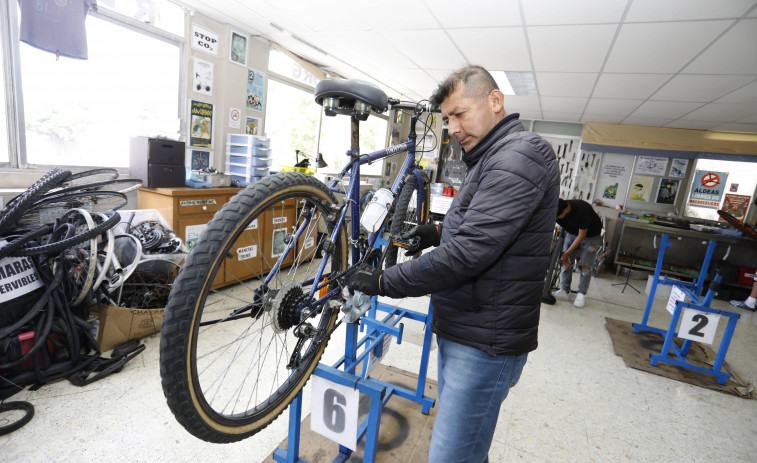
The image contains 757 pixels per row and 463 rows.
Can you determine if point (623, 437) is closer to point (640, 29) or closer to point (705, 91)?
point (640, 29)

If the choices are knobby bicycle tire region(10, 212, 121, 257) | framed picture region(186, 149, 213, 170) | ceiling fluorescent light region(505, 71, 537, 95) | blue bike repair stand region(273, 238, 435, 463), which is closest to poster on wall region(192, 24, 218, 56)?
framed picture region(186, 149, 213, 170)

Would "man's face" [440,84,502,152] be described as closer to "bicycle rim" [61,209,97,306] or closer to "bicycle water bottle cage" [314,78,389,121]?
"bicycle water bottle cage" [314,78,389,121]

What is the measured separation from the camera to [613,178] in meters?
6.46

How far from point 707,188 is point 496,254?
744cm

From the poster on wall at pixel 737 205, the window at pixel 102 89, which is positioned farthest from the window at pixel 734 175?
the window at pixel 102 89

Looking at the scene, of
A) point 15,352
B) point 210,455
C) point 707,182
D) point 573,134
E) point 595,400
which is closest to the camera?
point 210,455

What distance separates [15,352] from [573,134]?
7633mm

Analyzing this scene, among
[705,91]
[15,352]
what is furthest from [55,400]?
[705,91]

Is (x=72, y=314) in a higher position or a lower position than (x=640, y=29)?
lower

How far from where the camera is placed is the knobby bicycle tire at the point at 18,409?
61.9 inches

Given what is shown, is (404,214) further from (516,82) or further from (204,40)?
(516,82)

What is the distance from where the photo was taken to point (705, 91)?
146 inches

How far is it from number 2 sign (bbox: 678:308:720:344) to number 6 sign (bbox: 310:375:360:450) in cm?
262

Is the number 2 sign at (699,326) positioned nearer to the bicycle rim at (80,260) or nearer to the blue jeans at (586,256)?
the blue jeans at (586,256)
